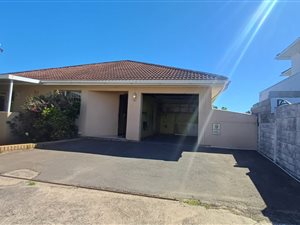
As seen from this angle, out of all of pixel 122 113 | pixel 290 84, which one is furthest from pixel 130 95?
pixel 290 84

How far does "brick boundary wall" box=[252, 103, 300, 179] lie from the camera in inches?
248

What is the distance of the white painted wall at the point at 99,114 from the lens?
44.0 ft

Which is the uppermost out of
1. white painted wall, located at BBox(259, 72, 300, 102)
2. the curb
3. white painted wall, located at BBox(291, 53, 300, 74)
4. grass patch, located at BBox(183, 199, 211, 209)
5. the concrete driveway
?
white painted wall, located at BBox(291, 53, 300, 74)

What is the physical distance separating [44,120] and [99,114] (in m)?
3.38

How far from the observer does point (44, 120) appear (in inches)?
448

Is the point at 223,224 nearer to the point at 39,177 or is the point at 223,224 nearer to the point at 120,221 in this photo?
the point at 120,221

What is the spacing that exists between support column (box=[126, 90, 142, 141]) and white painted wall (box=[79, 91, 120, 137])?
2030 mm

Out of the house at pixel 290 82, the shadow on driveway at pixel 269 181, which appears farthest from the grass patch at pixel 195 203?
the house at pixel 290 82

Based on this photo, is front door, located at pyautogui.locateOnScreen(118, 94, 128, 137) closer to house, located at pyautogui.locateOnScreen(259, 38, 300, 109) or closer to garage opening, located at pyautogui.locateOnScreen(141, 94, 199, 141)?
garage opening, located at pyautogui.locateOnScreen(141, 94, 199, 141)

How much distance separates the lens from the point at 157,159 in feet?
27.2

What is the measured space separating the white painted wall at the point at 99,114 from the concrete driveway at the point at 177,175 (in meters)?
4.18

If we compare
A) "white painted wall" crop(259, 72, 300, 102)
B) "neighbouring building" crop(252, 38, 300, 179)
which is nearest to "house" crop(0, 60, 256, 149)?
"neighbouring building" crop(252, 38, 300, 179)

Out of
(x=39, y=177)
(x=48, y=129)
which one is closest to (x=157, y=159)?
(x=39, y=177)

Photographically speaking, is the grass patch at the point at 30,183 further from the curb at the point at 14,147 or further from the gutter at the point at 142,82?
the gutter at the point at 142,82
